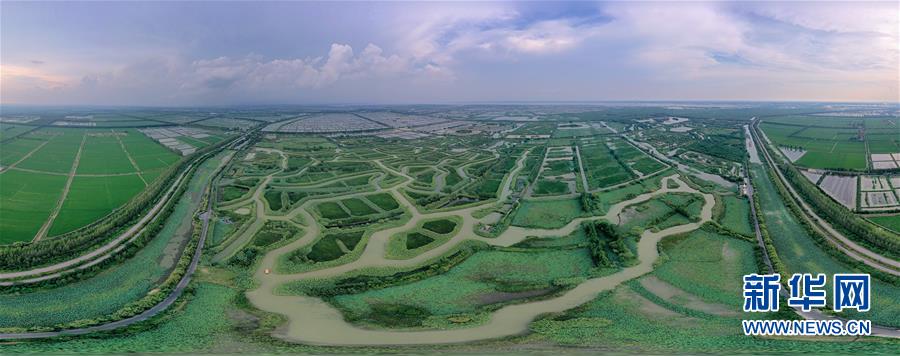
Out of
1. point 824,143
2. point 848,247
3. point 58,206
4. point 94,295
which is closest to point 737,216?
point 848,247

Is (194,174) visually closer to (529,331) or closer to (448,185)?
(448,185)

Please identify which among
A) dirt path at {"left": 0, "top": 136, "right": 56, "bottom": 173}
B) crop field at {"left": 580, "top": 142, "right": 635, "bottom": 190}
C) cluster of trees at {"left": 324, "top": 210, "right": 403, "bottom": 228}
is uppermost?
dirt path at {"left": 0, "top": 136, "right": 56, "bottom": 173}

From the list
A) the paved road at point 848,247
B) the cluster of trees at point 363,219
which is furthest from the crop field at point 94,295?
the paved road at point 848,247

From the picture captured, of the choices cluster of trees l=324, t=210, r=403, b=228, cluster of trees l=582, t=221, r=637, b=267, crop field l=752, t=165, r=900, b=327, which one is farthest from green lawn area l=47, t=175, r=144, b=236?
crop field l=752, t=165, r=900, b=327

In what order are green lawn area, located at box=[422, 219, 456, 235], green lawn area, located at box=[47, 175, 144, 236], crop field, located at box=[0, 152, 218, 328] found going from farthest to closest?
green lawn area, located at box=[47, 175, 144, 236] → green lawn area, located at box=[422, 219, 456, 235] → crop field, located at box=[0, 152, 218, 328]

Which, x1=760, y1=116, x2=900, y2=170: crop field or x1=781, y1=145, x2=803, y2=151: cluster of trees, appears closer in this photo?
x1=760, y1=116, x2=900, y2=170: crop field

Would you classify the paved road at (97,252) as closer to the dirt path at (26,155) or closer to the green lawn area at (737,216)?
the dirt path at (26,155)

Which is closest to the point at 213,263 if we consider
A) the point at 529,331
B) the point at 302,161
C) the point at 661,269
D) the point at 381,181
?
the point at 529,331

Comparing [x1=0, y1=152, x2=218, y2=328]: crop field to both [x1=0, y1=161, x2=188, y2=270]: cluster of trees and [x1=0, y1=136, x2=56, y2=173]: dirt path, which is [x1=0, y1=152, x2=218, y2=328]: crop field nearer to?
[x1=0, y1=161, x2=188, y2=270]: cluster of trees
